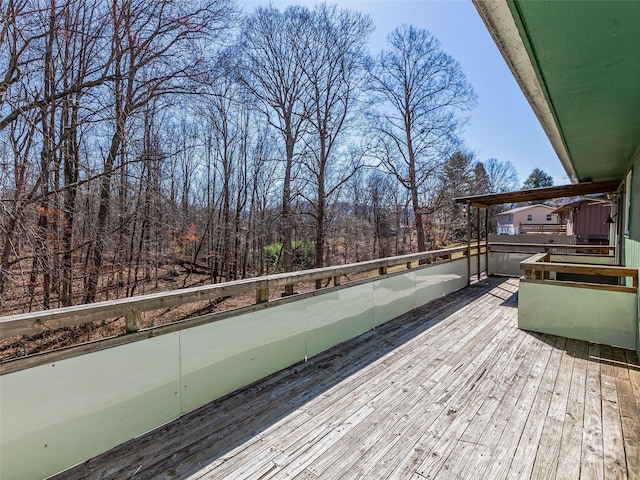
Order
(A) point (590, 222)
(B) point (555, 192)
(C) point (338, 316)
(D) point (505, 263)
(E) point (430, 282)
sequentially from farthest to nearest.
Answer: (A) point (590, 222) < (D) point (505, 263) < (B) point (555, 192) < (E) point (430, 282) < (C) point (338, 316)

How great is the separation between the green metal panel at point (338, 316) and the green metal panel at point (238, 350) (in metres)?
0.13

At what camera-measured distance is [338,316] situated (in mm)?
3324

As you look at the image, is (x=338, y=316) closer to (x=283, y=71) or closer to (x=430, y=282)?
(x=430, y=282)

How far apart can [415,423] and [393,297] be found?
2336 mm

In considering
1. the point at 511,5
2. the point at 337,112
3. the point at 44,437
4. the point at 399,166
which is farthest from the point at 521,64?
the point at 399,166

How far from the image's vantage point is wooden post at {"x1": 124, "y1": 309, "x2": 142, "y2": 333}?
5.91ft

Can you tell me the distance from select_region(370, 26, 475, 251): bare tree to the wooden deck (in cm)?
1039

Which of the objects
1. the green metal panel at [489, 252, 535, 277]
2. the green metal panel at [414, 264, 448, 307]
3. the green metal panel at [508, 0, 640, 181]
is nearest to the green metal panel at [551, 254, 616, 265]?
the green metal panel at [489, 252, 535, 277]

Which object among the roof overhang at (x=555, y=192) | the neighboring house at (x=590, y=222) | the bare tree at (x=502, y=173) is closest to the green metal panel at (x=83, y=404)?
the roof overhang at (x=555, y=192)

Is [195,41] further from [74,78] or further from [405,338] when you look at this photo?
[405,338]

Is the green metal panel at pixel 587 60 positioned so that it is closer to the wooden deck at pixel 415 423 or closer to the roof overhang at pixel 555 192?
the wooden deck at pixel 415 423


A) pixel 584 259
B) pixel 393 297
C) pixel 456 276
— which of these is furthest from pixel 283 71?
pixel 584 259

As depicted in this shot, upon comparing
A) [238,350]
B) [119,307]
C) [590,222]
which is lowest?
[238,350]

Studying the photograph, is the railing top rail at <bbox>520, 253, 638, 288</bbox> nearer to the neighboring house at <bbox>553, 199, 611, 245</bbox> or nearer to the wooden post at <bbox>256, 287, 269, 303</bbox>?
the wooden post at <bbox>256, 287, 269, 303</bbox>
